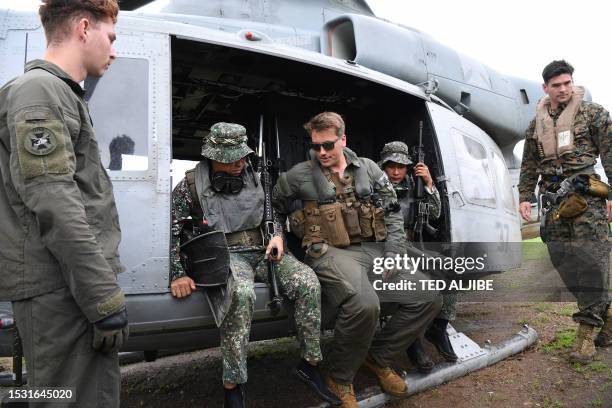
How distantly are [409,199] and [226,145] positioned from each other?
5.59 ft

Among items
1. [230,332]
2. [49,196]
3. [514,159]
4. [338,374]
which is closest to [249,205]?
[230,332]

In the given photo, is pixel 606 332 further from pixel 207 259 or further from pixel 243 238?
pixel 207 259

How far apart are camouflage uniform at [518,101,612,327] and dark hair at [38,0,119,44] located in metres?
3.52

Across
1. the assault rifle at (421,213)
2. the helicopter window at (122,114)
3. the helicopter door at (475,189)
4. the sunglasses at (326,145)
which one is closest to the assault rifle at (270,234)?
the sunglasses at (326,145)

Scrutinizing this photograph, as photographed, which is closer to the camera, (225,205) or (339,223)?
(225,205)

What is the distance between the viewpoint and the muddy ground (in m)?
3.14

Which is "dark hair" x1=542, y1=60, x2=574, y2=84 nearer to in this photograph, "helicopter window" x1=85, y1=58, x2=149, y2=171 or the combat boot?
the combat boot

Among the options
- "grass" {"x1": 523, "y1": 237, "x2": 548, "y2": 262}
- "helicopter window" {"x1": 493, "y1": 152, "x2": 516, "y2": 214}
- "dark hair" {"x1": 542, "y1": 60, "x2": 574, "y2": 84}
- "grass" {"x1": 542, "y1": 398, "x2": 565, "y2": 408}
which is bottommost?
"grass" {"x1": 542, "y1": 398, "x2": 565, "y2": 408}

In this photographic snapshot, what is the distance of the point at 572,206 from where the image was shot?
12.0 feet

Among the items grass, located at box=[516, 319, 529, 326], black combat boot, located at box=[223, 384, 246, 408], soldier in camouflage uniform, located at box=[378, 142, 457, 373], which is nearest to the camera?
black combat boot, located at box=[223, 384, 246, 408]

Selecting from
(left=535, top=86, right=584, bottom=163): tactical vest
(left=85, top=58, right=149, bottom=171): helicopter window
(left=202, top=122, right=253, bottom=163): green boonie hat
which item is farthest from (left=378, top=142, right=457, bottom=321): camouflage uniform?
(left=85, top=58, right=149, bottom=171): helicopter window

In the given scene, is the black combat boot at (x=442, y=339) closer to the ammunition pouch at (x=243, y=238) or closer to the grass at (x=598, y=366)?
the grass at (x=598, y=366)

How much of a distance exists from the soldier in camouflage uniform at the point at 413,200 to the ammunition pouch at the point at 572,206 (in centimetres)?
92

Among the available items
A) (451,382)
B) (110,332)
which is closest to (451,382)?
(451,382)
